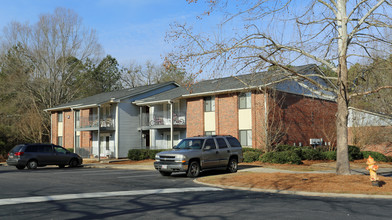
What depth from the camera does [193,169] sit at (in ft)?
53.8

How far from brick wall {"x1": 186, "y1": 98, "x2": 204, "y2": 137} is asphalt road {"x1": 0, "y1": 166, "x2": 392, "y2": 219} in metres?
18.6

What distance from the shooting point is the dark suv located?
78.5 feet

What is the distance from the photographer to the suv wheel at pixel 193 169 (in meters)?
16.2

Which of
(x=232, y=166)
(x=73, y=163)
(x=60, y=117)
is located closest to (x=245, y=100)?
(x=232, y=166)

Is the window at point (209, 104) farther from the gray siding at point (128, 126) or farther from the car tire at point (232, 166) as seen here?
the car tire at point (232, 166)

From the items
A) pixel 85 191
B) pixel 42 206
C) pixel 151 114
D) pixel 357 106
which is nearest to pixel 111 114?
pixel 151 114

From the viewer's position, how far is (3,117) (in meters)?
46.9

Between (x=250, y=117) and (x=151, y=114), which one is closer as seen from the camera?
(x=250, y=117)

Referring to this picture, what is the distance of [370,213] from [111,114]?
3046cm

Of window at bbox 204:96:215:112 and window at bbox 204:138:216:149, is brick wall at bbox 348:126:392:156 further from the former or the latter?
window at bbox 204:138:216:149

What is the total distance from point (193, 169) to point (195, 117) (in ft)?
50.5

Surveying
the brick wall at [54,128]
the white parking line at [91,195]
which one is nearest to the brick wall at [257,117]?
the white parking line at [91,195]

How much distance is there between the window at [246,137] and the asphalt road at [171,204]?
16.0m

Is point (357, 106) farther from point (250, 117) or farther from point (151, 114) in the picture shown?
point (151, 114)
